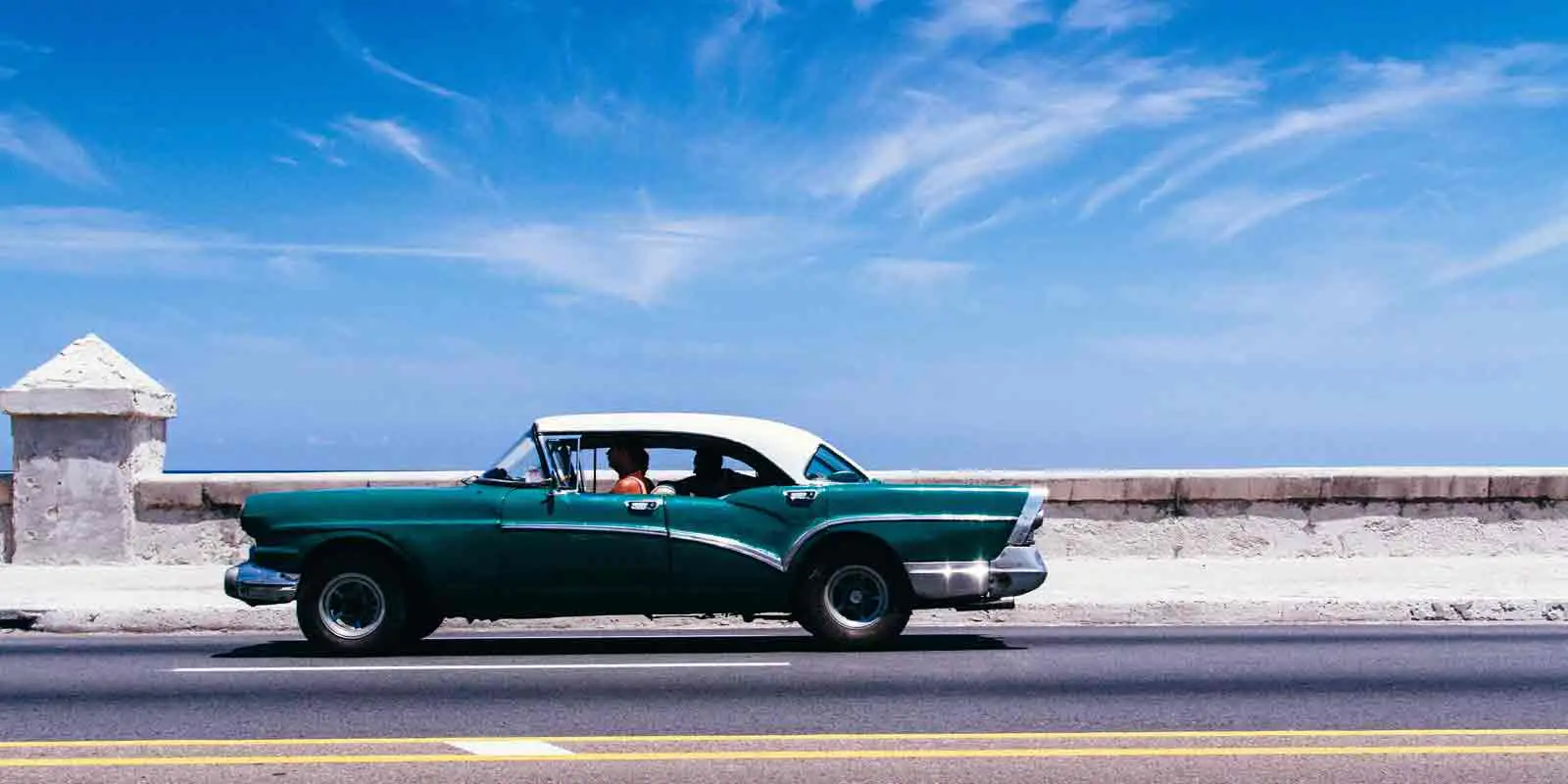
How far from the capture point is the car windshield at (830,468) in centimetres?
1045

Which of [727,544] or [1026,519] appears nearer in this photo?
[727,544]

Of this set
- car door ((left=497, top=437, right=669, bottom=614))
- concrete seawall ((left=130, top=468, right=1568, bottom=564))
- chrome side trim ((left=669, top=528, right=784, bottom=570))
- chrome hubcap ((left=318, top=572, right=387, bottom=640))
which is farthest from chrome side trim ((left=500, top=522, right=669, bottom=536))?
concrete seawall ((left=130, top=468, right=1568, bottom=564))

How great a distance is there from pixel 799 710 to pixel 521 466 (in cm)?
322

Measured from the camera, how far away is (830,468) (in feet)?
34.8

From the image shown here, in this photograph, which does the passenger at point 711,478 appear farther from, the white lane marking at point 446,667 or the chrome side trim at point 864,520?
the white lane marking at point 446,667

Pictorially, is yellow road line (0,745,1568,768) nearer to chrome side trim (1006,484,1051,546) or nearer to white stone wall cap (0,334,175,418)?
chrome side trim (1006,484,1051,546)

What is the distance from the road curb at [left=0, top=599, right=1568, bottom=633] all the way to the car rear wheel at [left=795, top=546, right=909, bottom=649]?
192 cm

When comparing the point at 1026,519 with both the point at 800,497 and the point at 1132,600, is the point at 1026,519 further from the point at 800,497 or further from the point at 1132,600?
the point at 1132,600

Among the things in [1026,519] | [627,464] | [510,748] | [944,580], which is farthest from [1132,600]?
[510,748]

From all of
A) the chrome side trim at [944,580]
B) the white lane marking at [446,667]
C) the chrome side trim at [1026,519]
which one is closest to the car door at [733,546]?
the white lane marking at [446,667]

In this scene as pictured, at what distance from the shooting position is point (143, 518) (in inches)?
611

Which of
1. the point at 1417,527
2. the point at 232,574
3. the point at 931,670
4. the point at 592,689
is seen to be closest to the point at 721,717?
the point at 592,689

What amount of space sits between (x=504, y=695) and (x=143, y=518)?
8.55 metres

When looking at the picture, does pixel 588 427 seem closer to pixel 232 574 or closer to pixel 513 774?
pixel 232 574
